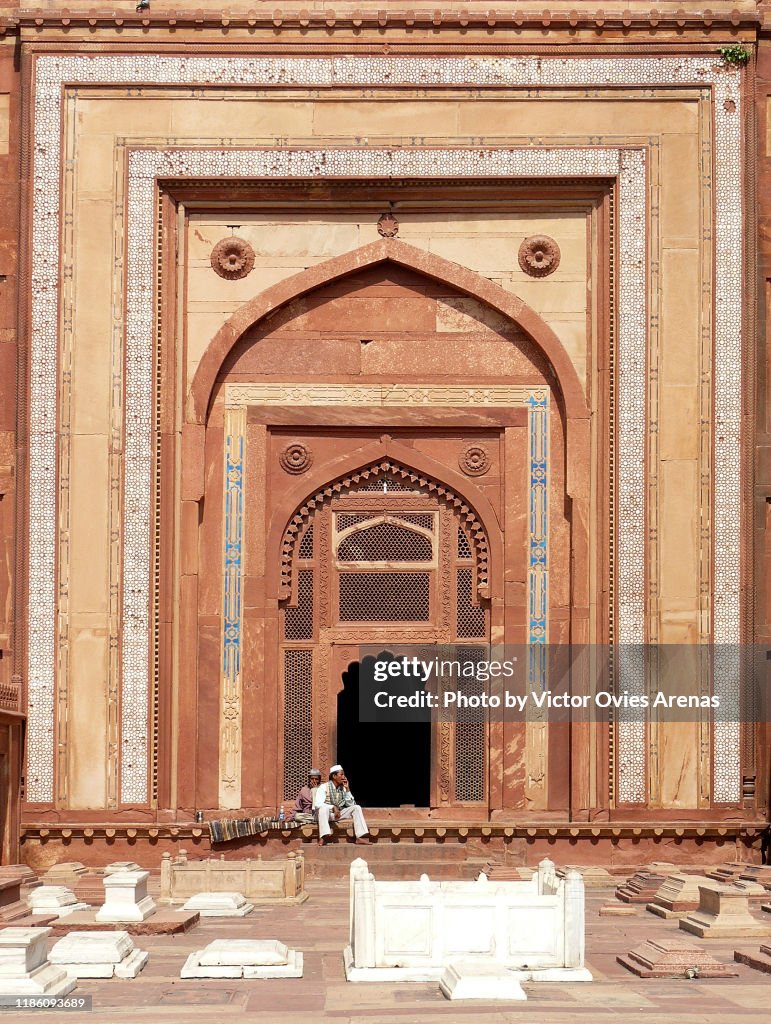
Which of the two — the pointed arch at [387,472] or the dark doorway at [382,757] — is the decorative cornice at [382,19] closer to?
the pointed arch at [387,472]

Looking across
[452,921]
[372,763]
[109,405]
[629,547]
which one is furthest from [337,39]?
[452,921]

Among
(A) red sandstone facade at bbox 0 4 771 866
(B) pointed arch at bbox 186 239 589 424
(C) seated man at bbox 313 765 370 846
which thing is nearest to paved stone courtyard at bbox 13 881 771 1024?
(C) seated man at bbox 313 765 370 846

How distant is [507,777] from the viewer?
1617 cm

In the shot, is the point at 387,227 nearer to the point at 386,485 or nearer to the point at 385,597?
the point at 386,485

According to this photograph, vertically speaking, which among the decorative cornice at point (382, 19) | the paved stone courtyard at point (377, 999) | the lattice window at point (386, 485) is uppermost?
the decorative cornice at point (382, 19)

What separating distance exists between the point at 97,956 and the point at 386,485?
688cm

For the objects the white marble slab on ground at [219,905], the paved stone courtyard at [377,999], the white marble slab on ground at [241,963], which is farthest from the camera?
the white marble slab on ground at [219,905]

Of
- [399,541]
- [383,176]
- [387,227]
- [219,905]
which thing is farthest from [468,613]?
[219,905]

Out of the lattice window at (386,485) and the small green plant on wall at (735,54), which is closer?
the small green plant on wall at (735,54)

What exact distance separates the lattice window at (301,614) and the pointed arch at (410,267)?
1695 mm

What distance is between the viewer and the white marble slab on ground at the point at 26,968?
9508 mm

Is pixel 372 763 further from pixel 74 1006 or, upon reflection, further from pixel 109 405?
pixel 74 1006

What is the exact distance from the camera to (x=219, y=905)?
13.3 m

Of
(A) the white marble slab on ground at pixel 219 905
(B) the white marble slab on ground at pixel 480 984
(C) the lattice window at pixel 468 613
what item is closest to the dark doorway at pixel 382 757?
(C) the lattice window at pixel 468 613
